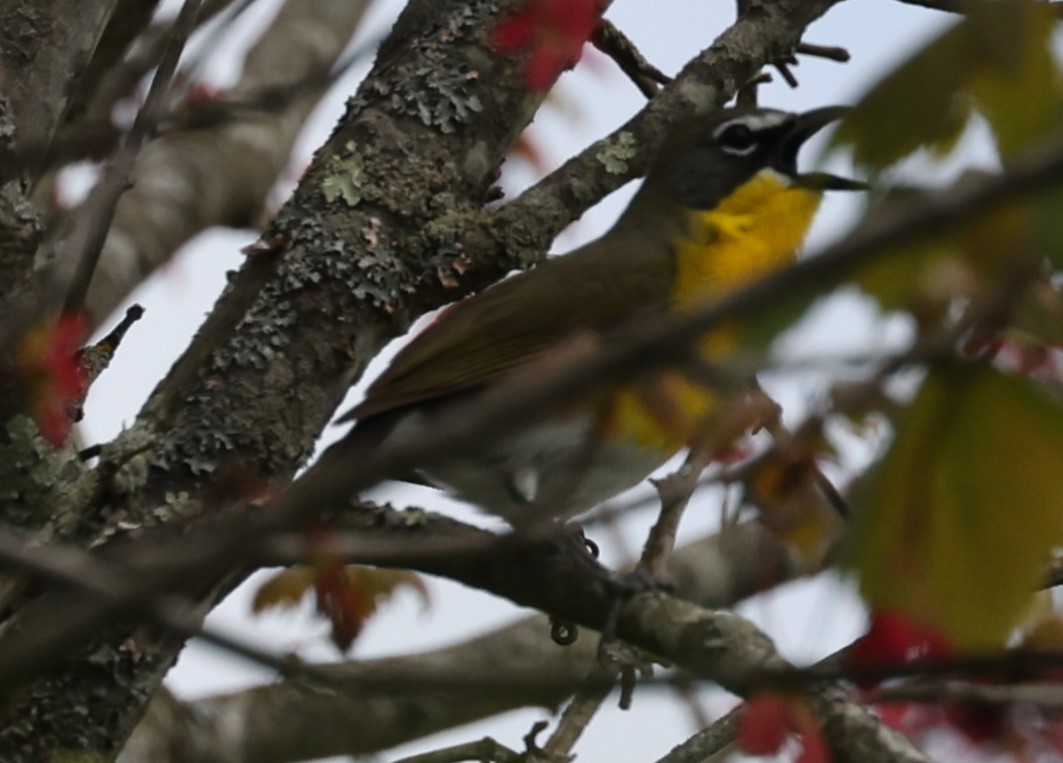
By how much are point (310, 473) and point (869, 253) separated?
232 cm

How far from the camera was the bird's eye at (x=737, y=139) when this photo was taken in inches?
164

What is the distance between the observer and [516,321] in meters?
3.85

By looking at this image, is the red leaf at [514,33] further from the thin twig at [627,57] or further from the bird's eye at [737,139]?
the bird's eye at [737,139]

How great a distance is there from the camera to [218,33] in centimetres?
237

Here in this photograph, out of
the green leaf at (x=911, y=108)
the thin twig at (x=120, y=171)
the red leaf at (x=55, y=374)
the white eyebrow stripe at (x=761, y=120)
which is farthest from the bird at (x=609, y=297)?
the green leaf at (x=911, y=108)

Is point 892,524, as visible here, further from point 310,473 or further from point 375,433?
point 375,433

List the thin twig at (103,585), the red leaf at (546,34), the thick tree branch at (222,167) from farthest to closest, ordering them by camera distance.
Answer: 1. the thick tree branch at (222,167)
2. the red leaf at (546,34)
3. the thin twig at (103,585)

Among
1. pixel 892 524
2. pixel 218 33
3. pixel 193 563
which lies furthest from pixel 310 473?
pixel 193 563

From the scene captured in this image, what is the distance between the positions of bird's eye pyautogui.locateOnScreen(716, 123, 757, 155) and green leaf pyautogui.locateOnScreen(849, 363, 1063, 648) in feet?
9.61

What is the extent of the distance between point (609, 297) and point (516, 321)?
0.23 meters

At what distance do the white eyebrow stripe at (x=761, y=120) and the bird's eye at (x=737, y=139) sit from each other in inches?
0.4

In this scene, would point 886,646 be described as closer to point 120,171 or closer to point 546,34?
point 120,171

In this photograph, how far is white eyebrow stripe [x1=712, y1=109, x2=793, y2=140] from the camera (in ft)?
13.6

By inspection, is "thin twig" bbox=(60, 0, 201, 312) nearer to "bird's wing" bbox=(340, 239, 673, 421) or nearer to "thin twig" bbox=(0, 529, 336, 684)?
"thin twig" bbox=(0, 529, 336, 684)
